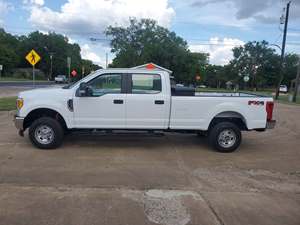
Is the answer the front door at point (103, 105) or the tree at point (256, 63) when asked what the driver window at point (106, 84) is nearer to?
the front door at point (103, 105)

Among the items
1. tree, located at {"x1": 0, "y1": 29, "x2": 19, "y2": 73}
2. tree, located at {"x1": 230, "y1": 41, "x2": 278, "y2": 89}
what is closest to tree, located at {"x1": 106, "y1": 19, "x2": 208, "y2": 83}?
tree, located at {"x1": 230, "y1": 41, "x2": 278, "y2": 89}

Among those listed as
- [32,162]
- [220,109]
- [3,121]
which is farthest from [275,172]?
[3,121]

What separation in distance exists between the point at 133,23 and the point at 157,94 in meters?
76.2

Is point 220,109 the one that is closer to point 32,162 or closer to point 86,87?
point 86,87

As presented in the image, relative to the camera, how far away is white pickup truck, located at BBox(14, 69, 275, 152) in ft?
23.3

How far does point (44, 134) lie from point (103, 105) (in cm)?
153

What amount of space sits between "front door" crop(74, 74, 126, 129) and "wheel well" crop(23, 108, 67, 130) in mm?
474

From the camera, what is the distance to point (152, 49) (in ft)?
231

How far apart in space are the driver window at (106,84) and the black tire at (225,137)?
8.29 ft

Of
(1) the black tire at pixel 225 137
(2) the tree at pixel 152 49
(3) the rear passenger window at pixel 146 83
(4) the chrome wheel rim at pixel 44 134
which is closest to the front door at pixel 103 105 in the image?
(3) the rear passenger window at pixel 146 83

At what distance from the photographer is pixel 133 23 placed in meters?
79.9

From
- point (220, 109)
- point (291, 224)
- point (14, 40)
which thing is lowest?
point (291, 224)

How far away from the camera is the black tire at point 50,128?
710cm

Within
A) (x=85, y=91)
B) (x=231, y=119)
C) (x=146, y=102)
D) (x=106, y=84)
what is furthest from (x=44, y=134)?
(x=231, y=119)
